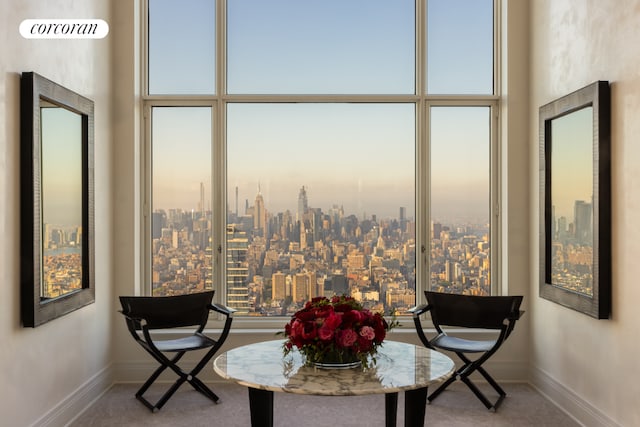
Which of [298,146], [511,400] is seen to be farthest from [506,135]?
[511,400]

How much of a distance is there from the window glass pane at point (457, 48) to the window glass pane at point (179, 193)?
211 centimetres

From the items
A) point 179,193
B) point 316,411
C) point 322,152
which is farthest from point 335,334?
point 179,193

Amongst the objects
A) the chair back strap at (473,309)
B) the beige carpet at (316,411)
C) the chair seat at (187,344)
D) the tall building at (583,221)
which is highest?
the tall building at (583,221)

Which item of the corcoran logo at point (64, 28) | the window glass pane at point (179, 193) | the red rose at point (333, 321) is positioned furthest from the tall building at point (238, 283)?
the red rose at point (333, 321)

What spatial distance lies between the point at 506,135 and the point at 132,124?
325 cm

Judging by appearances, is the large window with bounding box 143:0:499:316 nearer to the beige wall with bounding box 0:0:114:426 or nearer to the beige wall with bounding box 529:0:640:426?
the beige wall with bounding box 0:0:114:426

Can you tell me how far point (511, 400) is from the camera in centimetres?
471

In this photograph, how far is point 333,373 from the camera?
311 cm

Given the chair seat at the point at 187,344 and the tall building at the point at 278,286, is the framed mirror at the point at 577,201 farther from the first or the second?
the chair seat at the point at 187,344

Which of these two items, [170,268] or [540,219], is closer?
[540,219]

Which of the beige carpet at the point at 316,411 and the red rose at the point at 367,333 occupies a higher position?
the red rose at the point at 367,333

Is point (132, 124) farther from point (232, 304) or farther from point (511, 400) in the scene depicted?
point (511, 400)

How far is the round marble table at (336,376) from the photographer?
9.47ft

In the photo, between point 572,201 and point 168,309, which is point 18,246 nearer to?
point 168,309
